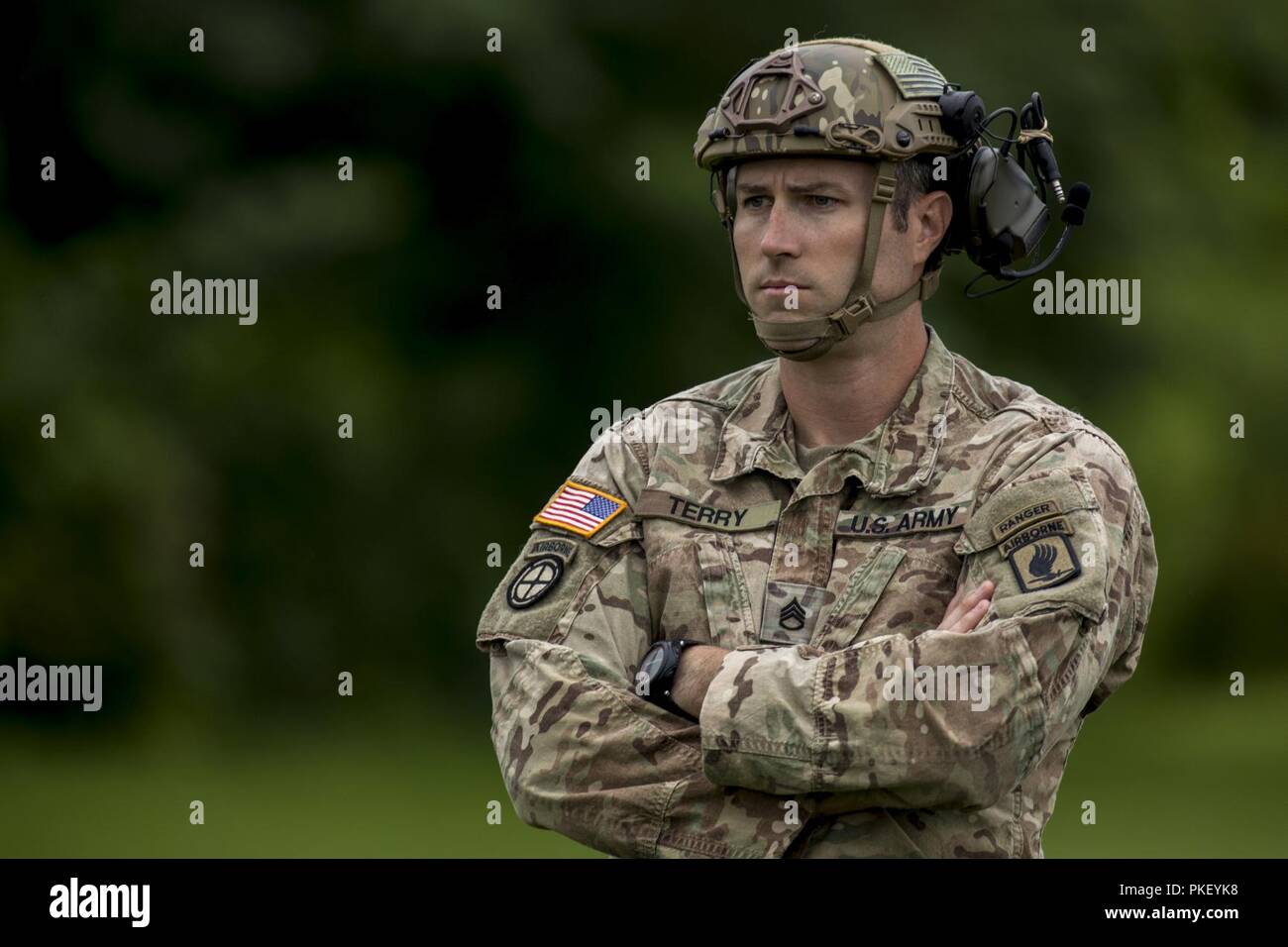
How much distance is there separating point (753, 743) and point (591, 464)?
1047 millimetres

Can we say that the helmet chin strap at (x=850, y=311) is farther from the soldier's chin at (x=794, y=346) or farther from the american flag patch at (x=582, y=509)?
the american flag patch at (x=582, y=509)

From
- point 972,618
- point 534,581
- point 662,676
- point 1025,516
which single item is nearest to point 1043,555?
point 1025,516

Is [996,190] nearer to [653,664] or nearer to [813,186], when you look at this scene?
[813,186]

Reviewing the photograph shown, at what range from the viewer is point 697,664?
16.8ft

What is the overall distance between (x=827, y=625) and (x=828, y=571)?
0.16 m

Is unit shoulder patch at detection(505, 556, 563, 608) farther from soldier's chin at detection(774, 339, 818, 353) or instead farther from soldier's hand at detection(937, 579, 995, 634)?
soldier's hand at detection(937, 579, 995, 634)

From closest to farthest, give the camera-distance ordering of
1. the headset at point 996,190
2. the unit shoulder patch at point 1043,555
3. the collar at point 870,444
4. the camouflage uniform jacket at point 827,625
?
the camouflage uniform jacket at point 827,625
the unit shoulder patch at point 1043,555
the collar at point 870,444
the headset at point 996,190

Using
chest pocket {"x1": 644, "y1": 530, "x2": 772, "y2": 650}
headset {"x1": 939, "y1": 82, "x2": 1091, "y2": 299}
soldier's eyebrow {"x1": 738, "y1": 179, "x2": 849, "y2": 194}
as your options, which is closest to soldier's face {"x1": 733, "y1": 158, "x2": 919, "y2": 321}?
soldier's eyebrow {"x1": 738, "y1": 179, "x2": 849, "y2": 194}

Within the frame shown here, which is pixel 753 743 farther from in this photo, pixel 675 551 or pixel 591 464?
pixel 591 464

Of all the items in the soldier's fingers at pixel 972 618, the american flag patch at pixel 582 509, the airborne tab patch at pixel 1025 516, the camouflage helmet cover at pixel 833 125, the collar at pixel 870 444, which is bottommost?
the soldier's fingers at pixel 972 618

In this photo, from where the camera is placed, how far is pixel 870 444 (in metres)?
5.41

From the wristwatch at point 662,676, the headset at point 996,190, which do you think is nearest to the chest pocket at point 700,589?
the wristwatch at point 662,676

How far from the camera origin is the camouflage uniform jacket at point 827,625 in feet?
15.8

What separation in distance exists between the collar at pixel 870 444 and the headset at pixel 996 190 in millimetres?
265
